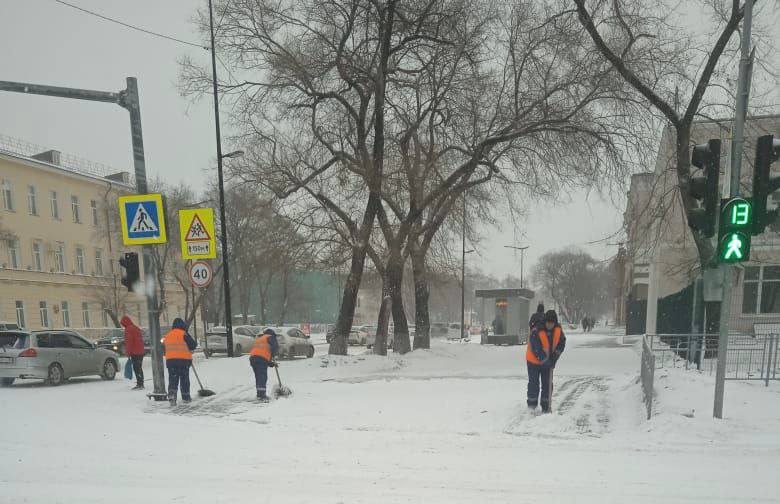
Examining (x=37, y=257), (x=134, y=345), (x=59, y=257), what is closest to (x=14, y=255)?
(x=37, y=257)

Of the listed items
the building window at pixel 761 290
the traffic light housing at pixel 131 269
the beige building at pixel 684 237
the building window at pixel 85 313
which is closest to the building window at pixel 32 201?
the building window at pixel 85 313

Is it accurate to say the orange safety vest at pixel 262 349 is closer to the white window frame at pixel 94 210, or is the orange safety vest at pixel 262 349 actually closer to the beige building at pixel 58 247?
the beige building at pixel 58 247

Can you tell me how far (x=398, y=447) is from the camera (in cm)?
600

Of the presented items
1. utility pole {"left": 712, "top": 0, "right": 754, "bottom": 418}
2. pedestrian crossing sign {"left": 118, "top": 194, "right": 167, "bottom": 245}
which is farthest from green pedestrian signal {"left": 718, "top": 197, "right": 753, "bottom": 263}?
pedestrian crossing sign {"left": 118, "top": 194, "right": 167, "bottom": 245}

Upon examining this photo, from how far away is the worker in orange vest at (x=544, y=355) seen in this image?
760 cm

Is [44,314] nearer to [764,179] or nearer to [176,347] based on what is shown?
[176,347]

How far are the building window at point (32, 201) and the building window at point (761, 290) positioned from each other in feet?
141

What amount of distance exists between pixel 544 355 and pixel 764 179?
12.4ft

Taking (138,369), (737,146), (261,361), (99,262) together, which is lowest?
(138,369)

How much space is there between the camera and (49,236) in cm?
3403

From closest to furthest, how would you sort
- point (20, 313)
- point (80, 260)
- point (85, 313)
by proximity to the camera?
point (20, 313) → point (85, 313) → point (80, 260)

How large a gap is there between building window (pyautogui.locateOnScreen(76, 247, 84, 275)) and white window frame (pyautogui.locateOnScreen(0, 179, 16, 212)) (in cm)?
560

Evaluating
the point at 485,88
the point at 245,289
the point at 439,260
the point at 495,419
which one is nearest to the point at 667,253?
the point at 439,260

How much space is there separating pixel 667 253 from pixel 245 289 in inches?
1198
